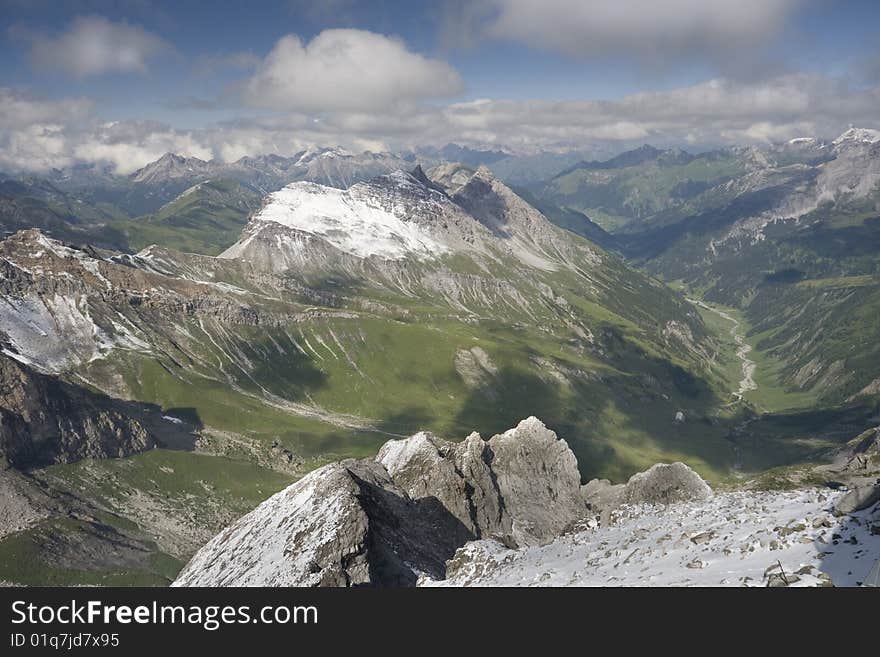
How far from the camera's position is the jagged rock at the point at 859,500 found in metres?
44.4

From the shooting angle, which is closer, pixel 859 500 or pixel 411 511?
pixel 859 500

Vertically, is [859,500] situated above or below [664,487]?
above

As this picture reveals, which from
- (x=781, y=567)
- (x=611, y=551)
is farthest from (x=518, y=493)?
(x=781, y=567)

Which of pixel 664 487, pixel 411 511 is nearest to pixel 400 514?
pixel 411 511

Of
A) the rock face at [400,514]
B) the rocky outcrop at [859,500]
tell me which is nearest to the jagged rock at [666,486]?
the rock face at [400,514]

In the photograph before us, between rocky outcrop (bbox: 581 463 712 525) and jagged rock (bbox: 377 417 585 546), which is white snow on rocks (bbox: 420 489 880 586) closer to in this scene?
jagged rock (bbox: 377 417 585 546)

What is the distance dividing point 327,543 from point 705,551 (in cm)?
3745

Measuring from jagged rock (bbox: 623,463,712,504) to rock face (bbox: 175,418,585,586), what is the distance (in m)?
12.7

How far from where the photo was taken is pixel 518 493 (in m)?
120

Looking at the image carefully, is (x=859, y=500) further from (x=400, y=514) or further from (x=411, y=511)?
(x=411, y=511)

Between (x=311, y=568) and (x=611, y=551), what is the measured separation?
1159 inches

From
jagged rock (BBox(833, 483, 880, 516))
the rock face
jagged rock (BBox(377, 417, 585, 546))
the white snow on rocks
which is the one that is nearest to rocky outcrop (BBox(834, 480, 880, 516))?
jagged rock (BBox(833, 483, 880, 516))

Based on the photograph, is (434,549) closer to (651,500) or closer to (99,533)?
(651,500)

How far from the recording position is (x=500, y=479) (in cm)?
12088
